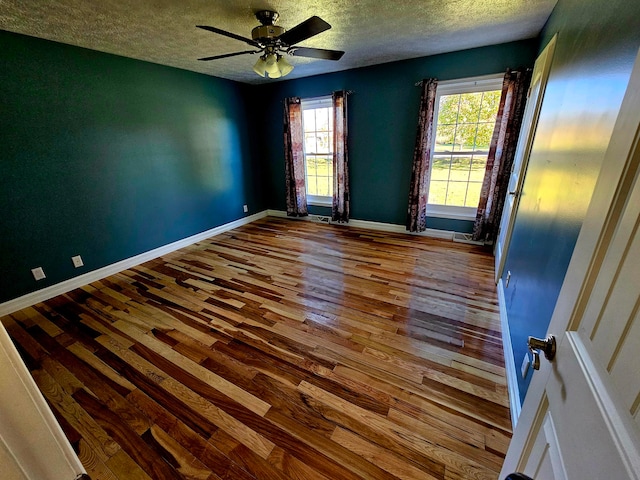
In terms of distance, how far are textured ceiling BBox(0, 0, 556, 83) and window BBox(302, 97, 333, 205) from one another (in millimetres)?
1387

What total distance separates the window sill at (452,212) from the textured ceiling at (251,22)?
194cm

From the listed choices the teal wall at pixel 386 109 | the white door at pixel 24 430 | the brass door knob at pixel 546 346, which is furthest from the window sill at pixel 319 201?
the white door at pixel 24 430

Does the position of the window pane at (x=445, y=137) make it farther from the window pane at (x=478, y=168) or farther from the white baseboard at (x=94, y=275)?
the white baseboard at (x=94, y=275)

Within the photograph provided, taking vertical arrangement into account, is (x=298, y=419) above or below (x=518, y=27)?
below

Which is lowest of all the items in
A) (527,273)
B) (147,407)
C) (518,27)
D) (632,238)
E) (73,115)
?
(147,407)

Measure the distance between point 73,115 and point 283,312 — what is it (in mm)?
2889

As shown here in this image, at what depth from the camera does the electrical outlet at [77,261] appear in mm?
2868

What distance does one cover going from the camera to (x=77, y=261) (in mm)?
2893

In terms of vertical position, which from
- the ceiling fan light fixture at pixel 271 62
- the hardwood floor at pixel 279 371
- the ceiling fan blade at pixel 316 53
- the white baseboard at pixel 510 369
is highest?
the ceiling fan blade at pixel 316 53

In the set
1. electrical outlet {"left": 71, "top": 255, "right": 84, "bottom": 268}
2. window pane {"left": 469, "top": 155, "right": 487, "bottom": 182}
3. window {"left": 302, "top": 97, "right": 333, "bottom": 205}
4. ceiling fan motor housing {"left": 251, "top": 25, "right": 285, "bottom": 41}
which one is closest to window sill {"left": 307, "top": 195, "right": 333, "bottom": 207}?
window {"left": 302, "top": 97, "right": 333, "bottom": 205}

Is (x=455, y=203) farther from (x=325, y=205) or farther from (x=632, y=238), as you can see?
(x=632, y=238)

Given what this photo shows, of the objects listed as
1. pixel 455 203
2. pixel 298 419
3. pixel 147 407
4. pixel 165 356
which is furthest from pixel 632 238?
pixel 455 203

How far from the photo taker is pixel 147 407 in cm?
155

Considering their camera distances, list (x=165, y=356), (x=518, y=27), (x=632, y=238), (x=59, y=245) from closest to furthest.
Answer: (x=632, y=238) < (x=165, y=356) < (x=518, y=27) < (x=59, y=245)
